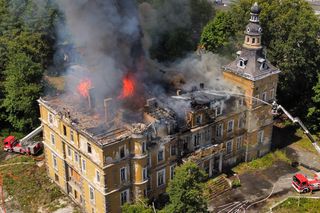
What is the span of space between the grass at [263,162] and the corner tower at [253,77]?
179 cm

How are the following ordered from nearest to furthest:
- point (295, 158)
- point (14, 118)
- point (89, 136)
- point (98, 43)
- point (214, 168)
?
1. point (89, 136)
2. point (98, 43)
3. point (214, 168)
4. point (295, 158)
5. point (14, 118)

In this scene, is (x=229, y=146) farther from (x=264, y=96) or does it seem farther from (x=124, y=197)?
(x=124, y=197)

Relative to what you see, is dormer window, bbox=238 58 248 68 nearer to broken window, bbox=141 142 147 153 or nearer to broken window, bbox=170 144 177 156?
broken window, bbox=170 144 177 156

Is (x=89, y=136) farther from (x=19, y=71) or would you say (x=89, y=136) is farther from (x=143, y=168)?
(x=19, y=71)

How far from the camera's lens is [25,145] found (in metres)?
64.6

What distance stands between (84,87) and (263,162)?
28066mm

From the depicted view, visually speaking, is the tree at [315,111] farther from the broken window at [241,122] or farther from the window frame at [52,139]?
the window frame at [52,139]

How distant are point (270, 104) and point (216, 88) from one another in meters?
8.44

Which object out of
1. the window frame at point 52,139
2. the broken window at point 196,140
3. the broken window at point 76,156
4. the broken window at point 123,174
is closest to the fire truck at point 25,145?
the window frame at point 52,139

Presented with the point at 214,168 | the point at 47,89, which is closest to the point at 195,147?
the point at 214,168

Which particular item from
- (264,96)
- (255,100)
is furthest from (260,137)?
(255,100)

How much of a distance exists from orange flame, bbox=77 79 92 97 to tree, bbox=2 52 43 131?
50.3 feet

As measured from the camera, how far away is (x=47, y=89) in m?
69.4

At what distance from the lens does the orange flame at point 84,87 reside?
172 ft
